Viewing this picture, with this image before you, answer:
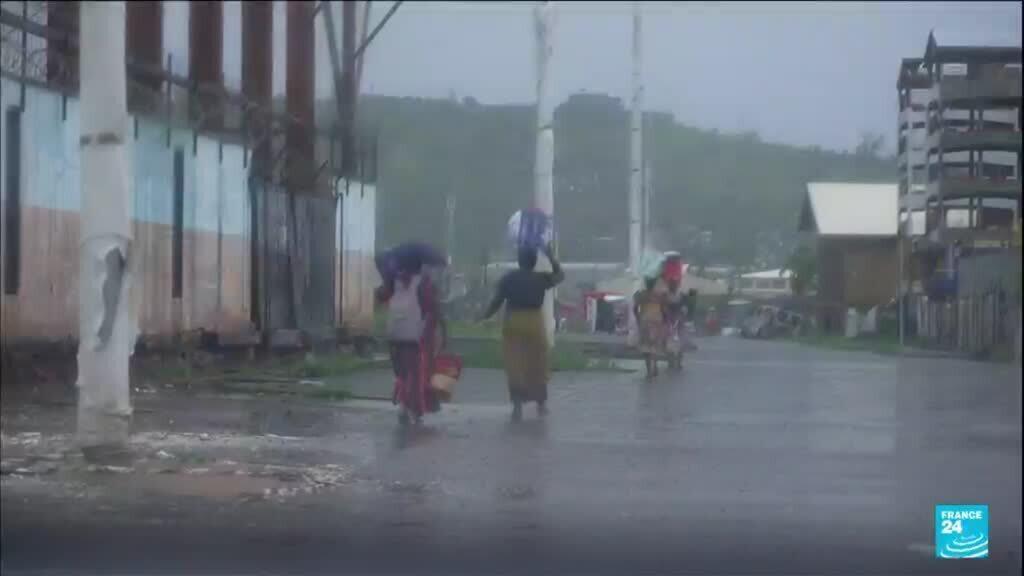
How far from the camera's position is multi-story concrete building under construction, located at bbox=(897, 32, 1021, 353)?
15.5 ft

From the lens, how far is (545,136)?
522 centimetres

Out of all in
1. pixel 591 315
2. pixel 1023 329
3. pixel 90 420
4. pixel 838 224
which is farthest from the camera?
pixel 90 420

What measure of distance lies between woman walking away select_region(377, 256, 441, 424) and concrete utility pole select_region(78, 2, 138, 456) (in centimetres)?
106

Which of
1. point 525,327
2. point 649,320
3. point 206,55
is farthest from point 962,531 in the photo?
point 206,55

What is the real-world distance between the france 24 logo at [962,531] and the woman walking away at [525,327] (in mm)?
1372

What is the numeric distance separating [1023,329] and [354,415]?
249 centimetres

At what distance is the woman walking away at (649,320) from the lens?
17.1 feet

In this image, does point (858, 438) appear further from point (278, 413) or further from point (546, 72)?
point (278, 413)

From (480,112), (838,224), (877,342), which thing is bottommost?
(877,342)

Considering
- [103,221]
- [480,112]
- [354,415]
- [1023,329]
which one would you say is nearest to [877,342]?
[1023,329]

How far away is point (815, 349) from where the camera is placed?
512 cm

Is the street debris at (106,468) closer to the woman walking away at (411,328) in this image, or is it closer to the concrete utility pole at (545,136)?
the woman walking away at (411,328)

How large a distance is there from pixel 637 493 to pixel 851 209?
4.09 ft

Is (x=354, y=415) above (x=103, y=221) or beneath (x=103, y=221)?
beneath
